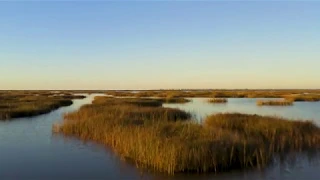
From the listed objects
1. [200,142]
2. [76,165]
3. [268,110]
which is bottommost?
[76,165]

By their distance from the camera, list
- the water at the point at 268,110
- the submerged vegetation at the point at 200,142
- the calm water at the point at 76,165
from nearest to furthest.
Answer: the calm water at the point at 76,165, the submerged vegetation at the point at 200,142, the water at the point at 268,110

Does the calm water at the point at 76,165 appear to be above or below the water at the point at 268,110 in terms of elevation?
below

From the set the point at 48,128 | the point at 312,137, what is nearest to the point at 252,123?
the point at 312,137

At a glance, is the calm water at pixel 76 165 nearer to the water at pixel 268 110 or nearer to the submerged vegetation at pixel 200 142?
the submerged vegetation at pixel 200 142

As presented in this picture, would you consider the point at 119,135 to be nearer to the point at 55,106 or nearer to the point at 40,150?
the point at 40,150

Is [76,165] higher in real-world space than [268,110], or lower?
lower

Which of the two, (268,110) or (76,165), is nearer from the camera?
(76,165)

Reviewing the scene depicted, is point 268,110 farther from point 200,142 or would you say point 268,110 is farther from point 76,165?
point 76,165

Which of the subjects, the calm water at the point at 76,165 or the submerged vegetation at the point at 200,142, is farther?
the submerged vegetation at the point at 200,142

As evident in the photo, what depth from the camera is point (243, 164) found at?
416 inches

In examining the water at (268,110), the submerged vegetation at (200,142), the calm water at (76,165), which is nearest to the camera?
the calm water at (76,165)

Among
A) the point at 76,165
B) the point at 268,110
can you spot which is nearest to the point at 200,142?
the point at 76,165

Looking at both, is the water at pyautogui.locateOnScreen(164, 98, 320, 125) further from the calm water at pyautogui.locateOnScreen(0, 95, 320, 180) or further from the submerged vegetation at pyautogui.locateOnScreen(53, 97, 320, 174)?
the calm water at pyautogui.locateOnScreen(0, 95, 320, 180)

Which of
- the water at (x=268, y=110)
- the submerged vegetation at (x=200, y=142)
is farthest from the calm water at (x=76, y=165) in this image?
the water at (x=268, y=110)
